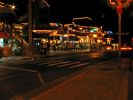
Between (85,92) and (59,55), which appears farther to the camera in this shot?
(59,55)

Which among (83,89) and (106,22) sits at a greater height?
(106,22)

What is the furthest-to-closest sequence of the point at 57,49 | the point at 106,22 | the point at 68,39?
the point at 106,22
the point at 68,39
the point at 57,49

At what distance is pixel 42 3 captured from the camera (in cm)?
5822

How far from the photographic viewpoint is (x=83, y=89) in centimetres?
1284

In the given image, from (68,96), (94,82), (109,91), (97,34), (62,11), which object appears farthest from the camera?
(97,34)

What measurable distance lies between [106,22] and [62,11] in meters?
45.8

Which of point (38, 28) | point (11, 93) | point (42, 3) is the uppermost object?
point (42, 3)

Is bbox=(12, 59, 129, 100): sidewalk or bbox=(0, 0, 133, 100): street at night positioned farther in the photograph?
bbox=(0, 0, 133, 100): street at night

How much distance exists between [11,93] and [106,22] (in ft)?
410

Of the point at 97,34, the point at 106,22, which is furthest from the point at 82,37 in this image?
the point at 106,22

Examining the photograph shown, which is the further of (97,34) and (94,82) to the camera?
(97,34)

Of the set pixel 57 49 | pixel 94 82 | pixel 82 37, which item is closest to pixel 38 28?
pixel 57 49

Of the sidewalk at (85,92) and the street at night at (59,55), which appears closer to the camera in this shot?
the sidewalk at (85,92)

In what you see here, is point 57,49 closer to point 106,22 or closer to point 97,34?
point 97,34
